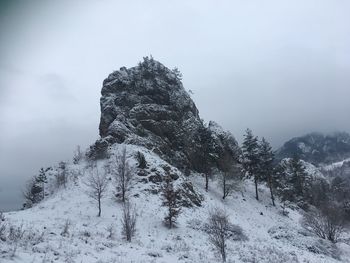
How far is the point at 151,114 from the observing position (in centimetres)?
7750

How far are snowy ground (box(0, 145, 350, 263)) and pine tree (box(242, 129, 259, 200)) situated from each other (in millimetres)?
7097

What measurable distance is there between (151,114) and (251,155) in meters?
24.0

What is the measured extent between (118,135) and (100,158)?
613 centimetres

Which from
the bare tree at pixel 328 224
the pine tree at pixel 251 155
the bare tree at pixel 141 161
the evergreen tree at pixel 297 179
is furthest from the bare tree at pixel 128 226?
the evergreen tree at pixel 297 179

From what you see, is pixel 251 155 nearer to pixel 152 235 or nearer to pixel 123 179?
pixel 123 179

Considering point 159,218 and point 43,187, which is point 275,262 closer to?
point 159,218

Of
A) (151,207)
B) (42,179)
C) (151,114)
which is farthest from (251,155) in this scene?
(42,179)

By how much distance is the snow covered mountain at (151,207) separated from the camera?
2170cm

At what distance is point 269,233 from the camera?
1962 inches

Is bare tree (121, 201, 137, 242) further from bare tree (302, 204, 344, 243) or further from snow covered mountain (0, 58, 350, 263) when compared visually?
bare tree (302, 204, 344, 243)

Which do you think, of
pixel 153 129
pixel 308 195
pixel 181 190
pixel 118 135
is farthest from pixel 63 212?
pixel 308 195

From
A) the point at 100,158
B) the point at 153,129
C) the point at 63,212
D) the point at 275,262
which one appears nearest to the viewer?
the point at 275,262

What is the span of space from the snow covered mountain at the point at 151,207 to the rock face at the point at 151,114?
0.25m

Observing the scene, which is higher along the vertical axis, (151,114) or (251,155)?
(151,114)
